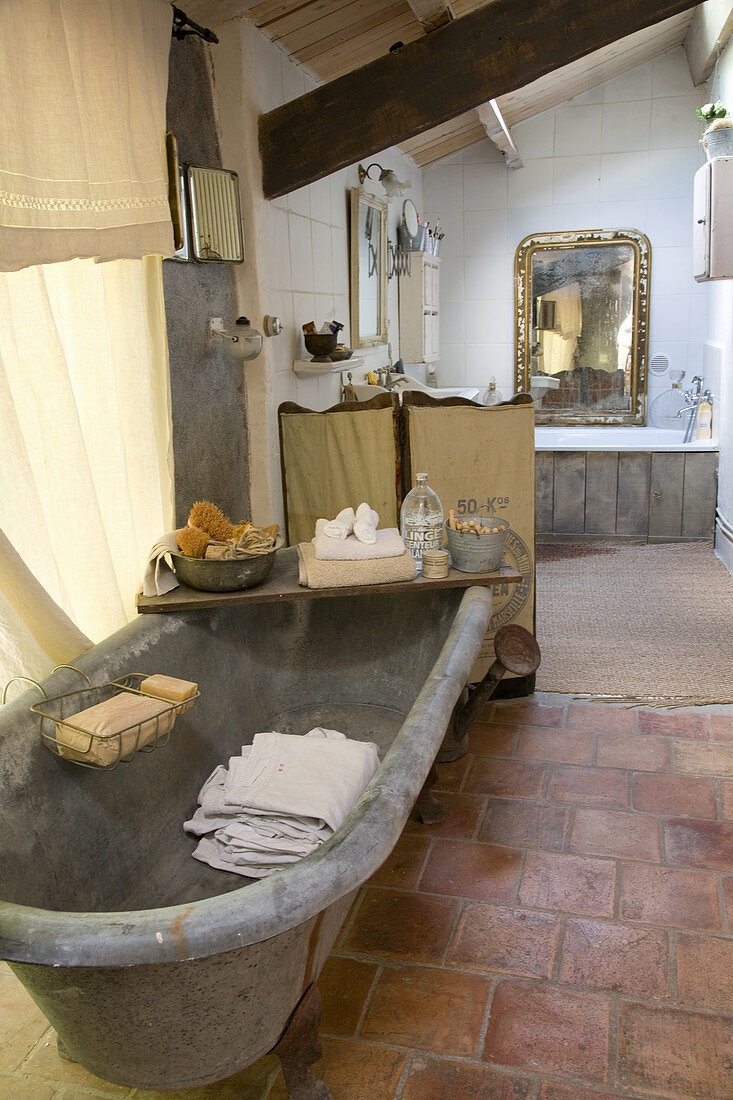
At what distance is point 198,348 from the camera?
3.07 metres

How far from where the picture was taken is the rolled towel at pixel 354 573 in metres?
2.51

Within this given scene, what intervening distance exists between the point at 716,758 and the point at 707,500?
2968 millimetres

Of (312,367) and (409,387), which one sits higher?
(312,367)

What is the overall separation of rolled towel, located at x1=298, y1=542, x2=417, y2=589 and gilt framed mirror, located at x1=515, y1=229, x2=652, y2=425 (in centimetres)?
490

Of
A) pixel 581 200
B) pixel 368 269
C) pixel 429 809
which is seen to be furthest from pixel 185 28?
pixel 581 200

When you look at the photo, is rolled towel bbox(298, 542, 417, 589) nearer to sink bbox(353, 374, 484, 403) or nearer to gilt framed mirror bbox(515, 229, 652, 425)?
sink bbox(353, 374, 484, 403)

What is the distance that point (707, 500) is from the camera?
18.6 ft

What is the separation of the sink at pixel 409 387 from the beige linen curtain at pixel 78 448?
1227 millimetres

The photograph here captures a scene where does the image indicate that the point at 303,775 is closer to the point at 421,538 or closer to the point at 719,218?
the point at 421,538

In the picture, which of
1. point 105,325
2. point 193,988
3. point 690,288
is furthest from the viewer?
point 690,288

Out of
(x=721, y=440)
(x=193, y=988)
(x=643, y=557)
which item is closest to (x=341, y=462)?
(x=193, y=988)

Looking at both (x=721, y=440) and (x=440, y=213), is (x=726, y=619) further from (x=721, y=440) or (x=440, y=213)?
(x=440, y=213)

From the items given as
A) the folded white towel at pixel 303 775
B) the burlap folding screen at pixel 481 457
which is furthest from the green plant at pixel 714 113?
the folded white towel at pixel 303 775

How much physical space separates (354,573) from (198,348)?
1.10 metres
